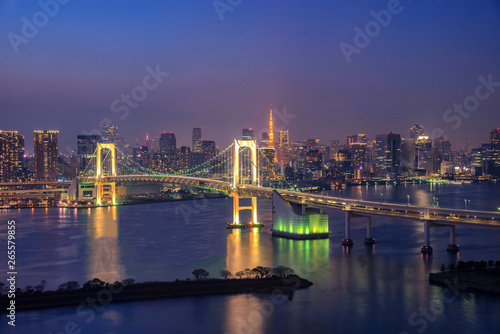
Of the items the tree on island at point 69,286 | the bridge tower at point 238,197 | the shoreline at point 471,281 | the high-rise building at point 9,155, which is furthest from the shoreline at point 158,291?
the high-rise building at point 9,155

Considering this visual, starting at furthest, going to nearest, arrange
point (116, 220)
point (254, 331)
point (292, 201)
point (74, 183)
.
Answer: point (74, 183), point (116, 220), point (292, 201), point (254, 331)

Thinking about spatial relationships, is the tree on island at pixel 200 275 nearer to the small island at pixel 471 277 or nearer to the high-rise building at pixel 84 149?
the small island at pixel 471 277

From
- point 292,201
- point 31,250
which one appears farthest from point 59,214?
point 292,201

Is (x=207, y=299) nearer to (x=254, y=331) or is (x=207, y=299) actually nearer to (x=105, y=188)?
(x=254, y=331)

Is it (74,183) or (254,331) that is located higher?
(74,183)

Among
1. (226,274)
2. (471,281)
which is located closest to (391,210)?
(471,281)

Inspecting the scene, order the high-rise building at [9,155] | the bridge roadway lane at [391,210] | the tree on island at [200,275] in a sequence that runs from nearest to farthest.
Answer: the tree on island at [200,275], the bridge roadway lane at [391,210], the high-rise building at [9,155]

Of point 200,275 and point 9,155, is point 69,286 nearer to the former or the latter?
point 200,275
